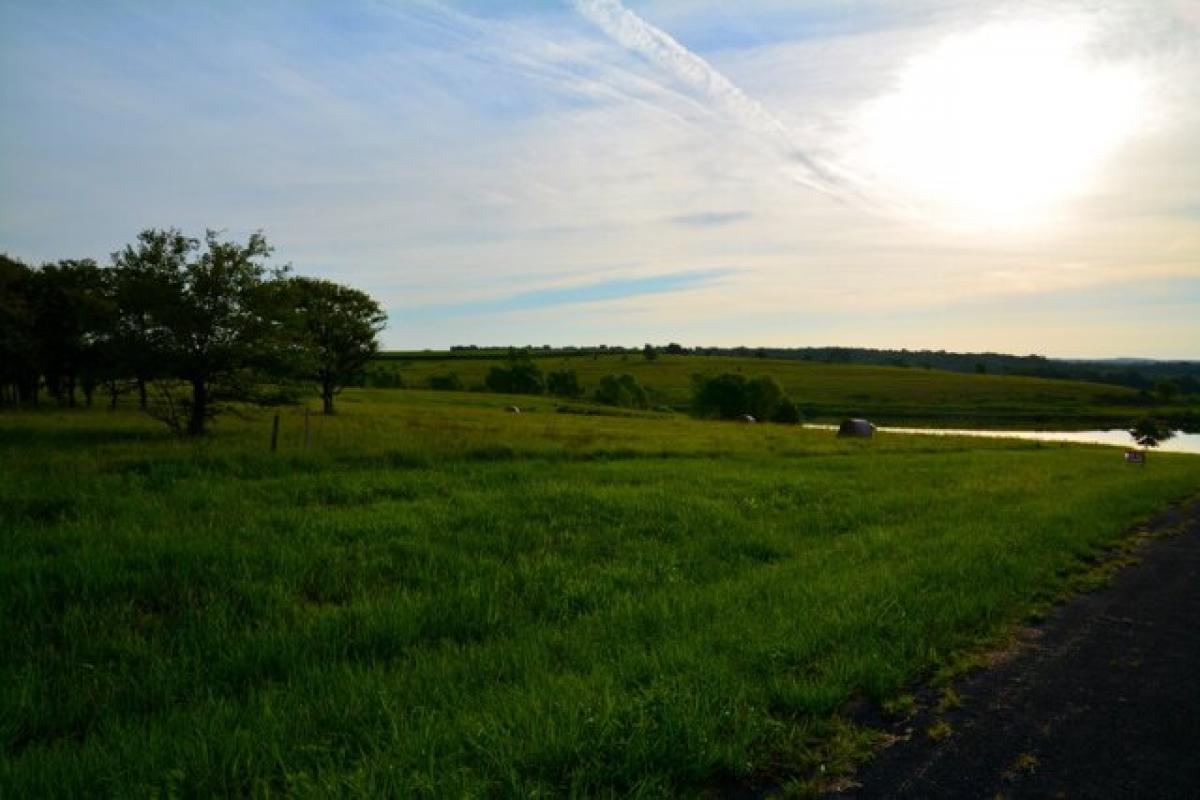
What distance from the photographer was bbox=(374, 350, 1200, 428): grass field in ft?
469

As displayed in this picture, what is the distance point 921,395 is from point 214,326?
539 feet

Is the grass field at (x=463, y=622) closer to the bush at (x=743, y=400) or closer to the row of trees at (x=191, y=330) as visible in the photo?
the row of trees at (x=191, y=330)

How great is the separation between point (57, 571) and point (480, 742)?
659 centimetres

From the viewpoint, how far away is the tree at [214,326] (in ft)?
78.3

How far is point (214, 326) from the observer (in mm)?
24641

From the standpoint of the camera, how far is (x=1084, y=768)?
4.99m

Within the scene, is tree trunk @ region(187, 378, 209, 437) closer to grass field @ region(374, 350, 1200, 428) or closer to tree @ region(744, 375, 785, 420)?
tree @ region(744, 375, 785, 420)

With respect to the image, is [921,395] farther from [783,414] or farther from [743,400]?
[743,400]

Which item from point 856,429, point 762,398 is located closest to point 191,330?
point 856,429

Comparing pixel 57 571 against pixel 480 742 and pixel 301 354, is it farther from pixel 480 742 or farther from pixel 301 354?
pixel 301 354

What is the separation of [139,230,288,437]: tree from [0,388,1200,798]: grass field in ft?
25.1

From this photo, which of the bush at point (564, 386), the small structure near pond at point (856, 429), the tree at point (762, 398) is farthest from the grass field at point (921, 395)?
the small structure near pond at point (856, 429)

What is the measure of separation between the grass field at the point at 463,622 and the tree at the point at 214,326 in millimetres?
7663

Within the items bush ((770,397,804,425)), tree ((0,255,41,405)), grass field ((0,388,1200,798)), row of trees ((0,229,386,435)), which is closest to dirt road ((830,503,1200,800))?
grass field ((0,388,1200,798))
